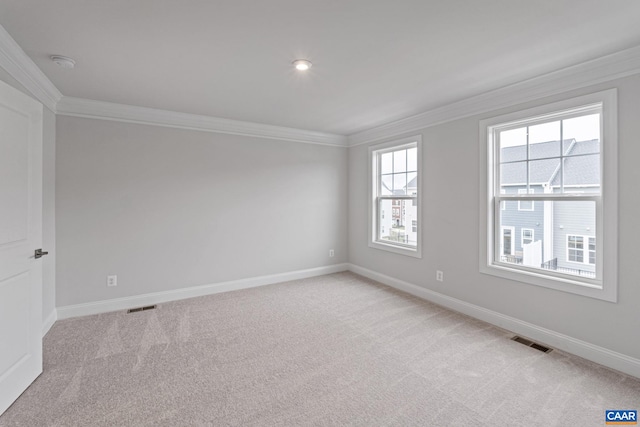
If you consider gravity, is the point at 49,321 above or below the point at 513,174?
below

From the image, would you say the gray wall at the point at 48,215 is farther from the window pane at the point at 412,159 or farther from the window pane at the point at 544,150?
the window pane at the point at 544,150

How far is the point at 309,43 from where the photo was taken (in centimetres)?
221

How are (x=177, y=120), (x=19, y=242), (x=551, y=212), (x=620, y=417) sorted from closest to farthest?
(x=620, y=417) < (x=19, y=242) < (x=551, y=212) < (x=177, y=120)

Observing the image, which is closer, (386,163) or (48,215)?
(48,215)

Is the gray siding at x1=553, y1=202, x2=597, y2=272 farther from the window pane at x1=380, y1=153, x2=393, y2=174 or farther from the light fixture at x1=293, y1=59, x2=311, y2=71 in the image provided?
the light fixture at x1=293, y1=59, x2=311, y2=71

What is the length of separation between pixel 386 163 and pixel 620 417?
12.3ft

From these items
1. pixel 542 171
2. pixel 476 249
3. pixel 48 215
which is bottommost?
pixel 476 249

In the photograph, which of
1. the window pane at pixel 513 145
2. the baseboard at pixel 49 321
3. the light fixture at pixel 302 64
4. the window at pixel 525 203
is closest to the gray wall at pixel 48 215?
the baseboard at pixel 49 321

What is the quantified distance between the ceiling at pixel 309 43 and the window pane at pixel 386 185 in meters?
1.63

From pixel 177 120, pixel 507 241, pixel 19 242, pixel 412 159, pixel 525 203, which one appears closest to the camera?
pixel 19 242

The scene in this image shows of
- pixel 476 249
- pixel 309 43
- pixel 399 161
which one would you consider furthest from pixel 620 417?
pixel 399 161

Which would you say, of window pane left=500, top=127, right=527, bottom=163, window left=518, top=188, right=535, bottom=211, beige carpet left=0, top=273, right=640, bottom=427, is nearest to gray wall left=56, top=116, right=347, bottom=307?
beige carpet left=0, top=273, right=640, bottom=427

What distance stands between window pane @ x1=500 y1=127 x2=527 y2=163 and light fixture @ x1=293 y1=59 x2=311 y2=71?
88.1 inches

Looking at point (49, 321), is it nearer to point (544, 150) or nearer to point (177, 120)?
point (177, 120)
